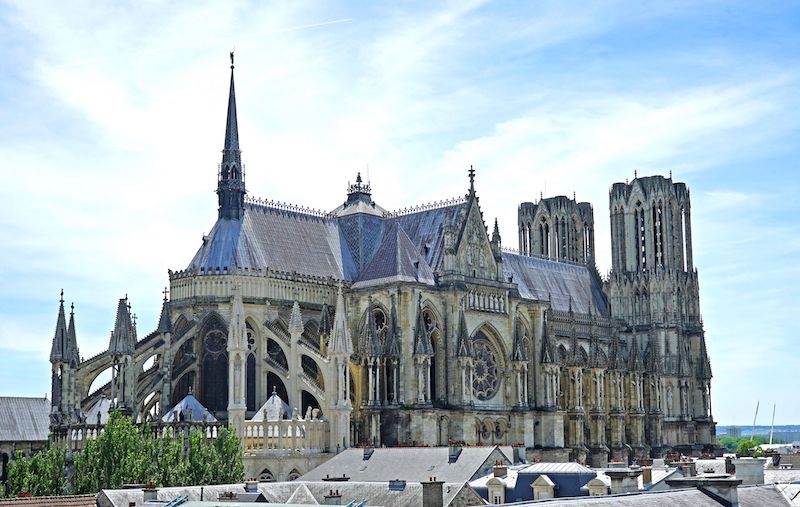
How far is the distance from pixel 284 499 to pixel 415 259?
31.2 meters

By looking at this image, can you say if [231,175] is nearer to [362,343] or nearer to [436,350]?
[362,343]

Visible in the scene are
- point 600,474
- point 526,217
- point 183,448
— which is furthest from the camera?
point 526,217

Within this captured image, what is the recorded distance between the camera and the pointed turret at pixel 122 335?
6781 centimetres

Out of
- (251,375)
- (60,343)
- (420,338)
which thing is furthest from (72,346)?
(420,338)

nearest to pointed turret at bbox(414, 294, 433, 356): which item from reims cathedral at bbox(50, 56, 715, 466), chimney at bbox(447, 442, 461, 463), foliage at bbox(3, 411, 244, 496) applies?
reims cathedral at bbox(50, 56, 715, 466)

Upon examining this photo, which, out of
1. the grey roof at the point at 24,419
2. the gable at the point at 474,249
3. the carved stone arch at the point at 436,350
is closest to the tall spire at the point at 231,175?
the carved stone arch at the point at 436,350

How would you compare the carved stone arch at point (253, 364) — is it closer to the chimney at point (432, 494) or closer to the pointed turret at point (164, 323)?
the pointed turret at point (164, 323)

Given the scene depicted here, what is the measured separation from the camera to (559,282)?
4129 inches

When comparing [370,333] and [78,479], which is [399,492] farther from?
[370,333]

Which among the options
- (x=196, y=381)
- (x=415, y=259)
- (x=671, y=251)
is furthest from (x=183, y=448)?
(x=671, y=251)

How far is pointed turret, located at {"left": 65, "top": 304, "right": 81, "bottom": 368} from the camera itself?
67.8m

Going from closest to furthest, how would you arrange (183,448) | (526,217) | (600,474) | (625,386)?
(600,474) < (183,448) < (625,386) < (526,217)

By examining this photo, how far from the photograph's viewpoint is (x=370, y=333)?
241ft

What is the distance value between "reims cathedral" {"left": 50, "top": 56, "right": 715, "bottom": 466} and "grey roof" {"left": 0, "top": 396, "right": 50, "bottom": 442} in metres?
26.3
